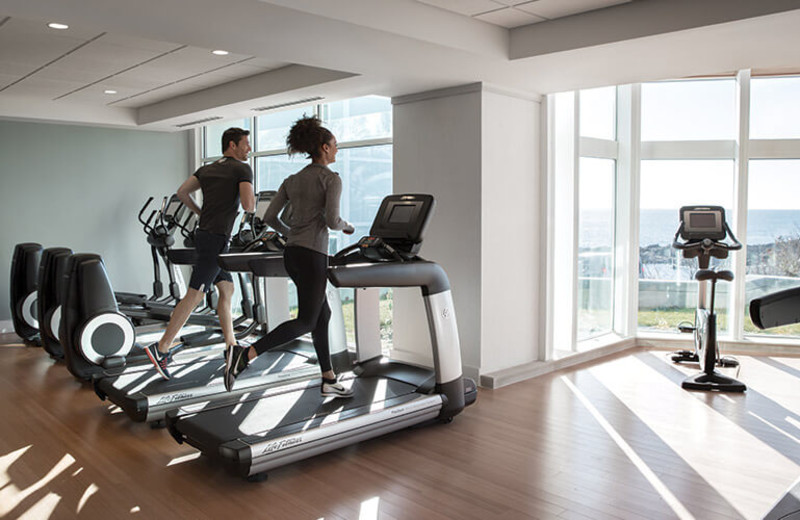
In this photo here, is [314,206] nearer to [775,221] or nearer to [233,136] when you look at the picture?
[233,136]

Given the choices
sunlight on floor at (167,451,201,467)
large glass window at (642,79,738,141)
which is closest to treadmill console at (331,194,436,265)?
sunlight on floor at (167,451,201,467)

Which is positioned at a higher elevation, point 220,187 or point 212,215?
point 220,187

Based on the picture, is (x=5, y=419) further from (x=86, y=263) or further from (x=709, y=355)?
(x=709, y=355)

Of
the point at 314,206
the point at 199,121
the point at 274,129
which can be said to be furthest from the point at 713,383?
the point at 199,121

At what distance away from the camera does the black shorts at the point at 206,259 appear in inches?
165

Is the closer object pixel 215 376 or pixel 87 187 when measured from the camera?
pixel 215 376

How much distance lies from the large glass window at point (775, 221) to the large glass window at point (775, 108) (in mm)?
261

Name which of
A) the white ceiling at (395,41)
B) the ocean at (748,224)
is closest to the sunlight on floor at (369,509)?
the white ceiling at (395,41)

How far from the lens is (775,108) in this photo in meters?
6.01

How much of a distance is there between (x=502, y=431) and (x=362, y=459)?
87 centimetres

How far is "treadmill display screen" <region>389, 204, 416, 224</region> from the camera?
373 cm

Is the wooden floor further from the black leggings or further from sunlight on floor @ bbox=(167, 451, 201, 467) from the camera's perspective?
the black leggings

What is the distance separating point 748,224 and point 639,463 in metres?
3.71

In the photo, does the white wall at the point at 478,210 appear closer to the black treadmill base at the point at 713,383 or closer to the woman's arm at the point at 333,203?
the black treadmill base at the point at 713,383
